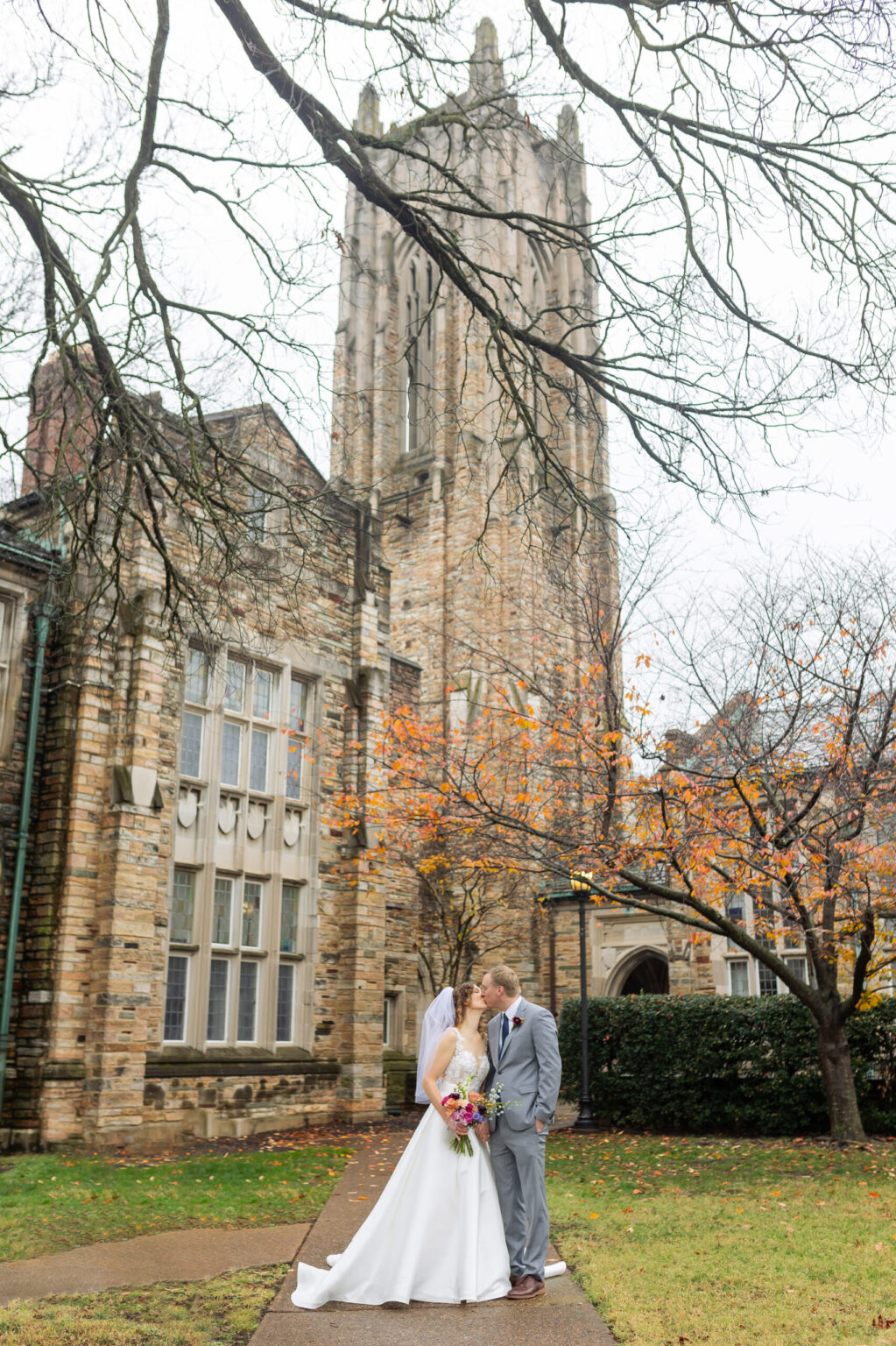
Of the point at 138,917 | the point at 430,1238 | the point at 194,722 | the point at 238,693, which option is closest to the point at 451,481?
the point at 238,693

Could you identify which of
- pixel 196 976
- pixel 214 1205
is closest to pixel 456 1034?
pixel 214 1205

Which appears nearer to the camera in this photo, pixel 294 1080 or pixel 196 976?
pixel 196 976

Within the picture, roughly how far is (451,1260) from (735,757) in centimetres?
773

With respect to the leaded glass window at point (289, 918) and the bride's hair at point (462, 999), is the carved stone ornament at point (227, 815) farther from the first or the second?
the bride's hair at point (462, 999)

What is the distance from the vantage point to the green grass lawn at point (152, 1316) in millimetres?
5297

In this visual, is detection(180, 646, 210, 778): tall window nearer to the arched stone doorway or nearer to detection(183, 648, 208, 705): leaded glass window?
detection(183, 648, 208, 705): leaded glass window

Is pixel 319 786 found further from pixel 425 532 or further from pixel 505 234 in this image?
pixel 505 234

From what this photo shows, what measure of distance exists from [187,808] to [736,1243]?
901cm

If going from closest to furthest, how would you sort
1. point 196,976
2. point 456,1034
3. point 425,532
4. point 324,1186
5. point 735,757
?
point 456,1034 → point 324,1186 → point 735,757 → point 196,976 → point 425,532

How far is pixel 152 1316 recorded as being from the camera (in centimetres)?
575

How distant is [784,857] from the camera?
454 inches

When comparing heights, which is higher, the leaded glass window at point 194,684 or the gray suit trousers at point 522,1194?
the leaded glass window at point 194,684

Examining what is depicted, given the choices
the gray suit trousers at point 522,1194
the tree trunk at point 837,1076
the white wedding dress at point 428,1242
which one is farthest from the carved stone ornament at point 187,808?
the gray suit trousers at point 522,1194

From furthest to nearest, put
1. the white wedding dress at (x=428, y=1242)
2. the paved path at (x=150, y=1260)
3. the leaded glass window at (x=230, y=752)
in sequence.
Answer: the leaded glass window at (x=230, y=752) < the paved path at (x=150, y=1260) < the white wedding dress at (x=428, y=1242)
